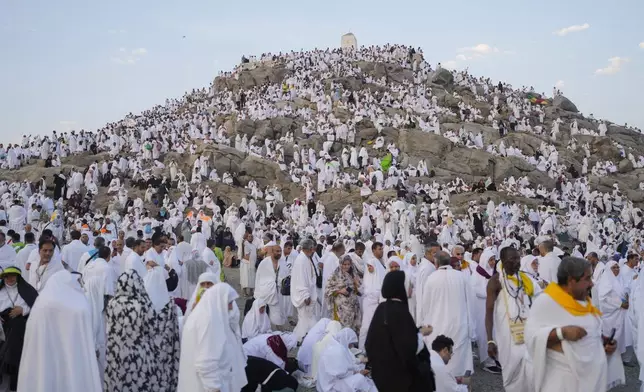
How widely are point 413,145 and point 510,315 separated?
2951 cm

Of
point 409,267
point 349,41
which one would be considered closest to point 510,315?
point 409,267

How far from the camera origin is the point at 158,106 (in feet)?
177

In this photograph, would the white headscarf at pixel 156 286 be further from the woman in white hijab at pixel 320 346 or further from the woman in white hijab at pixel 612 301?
the woman in white hijab at pixel 612 301

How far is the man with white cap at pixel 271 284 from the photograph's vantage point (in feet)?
27.2

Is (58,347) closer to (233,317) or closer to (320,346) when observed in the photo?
(233,317)

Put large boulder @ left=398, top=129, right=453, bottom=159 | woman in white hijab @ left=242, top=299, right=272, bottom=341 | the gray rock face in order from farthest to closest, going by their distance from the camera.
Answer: the gray rock face < large boulder @ left=398, top=129, right=453, bottom=159 < woman in white hijab @ left=242, top=299, right=272, bottom=341

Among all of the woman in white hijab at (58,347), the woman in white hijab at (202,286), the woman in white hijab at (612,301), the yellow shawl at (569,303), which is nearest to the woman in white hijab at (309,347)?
the woman in white hijab at (202,286)

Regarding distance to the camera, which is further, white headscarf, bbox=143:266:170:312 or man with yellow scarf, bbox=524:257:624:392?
white headscarf, bbox=143:266:170:312

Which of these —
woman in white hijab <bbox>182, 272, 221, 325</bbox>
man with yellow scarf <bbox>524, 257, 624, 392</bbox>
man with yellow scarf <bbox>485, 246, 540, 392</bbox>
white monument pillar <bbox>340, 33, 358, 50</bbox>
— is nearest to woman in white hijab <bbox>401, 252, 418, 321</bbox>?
man with yellow scarf <bbox>485, 246, 540, 392</bbox>

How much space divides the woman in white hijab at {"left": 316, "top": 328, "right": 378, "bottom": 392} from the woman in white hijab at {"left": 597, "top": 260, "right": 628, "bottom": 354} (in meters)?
4.13

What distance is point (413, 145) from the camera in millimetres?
33938

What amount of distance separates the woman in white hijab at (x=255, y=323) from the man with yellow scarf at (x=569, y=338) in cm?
427

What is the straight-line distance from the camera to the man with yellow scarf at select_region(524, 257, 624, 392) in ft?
10.9

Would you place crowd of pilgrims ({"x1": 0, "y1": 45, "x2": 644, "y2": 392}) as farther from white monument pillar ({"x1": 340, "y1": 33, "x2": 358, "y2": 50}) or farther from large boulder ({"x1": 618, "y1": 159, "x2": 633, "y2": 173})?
white monument pillar ({"x1": 340, "y1": 33, "x2": 358, "y2": 50})
